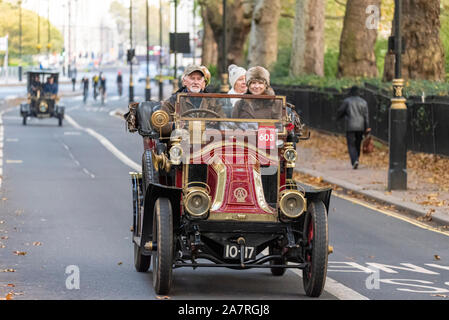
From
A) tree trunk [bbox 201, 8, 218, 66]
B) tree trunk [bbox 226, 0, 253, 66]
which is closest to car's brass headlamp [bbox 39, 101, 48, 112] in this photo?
tree trunk [bbox 226, 0, 253, 66]

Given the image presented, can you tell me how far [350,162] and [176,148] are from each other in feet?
60.1

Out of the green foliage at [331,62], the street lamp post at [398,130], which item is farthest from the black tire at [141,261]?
the green foliage at [331,62]

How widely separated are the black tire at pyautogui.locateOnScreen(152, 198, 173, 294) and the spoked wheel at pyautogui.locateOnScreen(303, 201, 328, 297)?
1157 mm

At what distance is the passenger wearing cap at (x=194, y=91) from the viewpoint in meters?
10.9

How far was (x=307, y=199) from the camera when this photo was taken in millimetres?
10086

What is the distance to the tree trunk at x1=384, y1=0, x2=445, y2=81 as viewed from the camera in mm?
30156

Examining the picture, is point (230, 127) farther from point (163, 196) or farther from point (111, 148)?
point (111, 148)

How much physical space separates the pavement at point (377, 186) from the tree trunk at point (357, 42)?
1025 centimetres

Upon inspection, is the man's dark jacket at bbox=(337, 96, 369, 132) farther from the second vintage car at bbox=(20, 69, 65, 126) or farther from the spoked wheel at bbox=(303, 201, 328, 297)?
the second vintage car at bbox=(20, 69, 65, 126)

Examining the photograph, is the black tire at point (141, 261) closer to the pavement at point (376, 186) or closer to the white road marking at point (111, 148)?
the pavement at point (376, 186)

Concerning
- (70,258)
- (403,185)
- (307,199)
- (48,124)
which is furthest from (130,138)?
(307,199)

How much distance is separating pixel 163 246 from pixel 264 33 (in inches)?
1661

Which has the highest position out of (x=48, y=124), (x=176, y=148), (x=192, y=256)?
(x=176, y=148)
